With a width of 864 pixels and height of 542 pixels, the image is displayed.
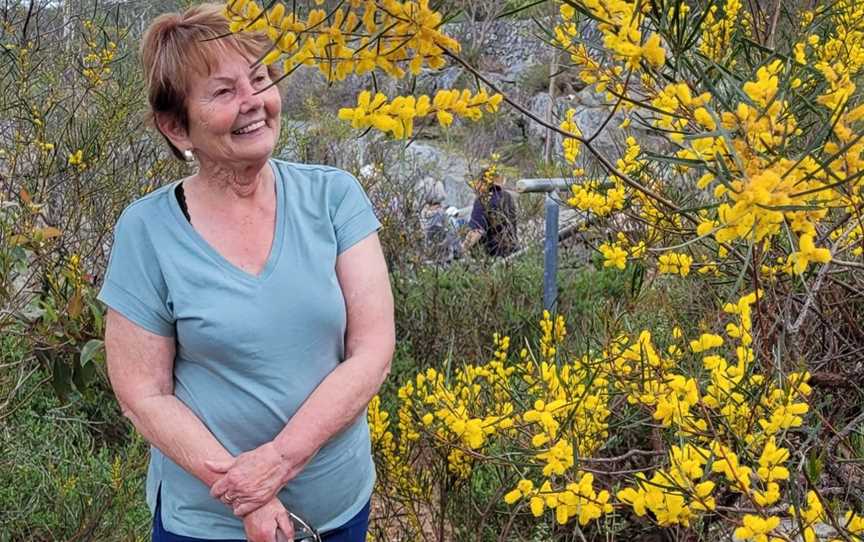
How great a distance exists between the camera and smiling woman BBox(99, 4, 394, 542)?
1.60 metres

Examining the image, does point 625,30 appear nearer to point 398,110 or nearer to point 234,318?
point 398,110

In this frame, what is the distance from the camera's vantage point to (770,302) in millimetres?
1998

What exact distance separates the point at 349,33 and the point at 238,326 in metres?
0.86

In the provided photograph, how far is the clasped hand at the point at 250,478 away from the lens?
1.56 metres

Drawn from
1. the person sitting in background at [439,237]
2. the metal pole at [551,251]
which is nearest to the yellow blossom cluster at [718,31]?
the metal pole at [551,251]

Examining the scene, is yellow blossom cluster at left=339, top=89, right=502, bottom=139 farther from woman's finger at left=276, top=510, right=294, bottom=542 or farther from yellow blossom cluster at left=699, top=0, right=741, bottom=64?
yellow blossom cluster at left=699, top=0, right=741, bottom=64

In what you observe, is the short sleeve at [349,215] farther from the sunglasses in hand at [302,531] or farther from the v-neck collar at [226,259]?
the sunglasses in hand at [302,531]

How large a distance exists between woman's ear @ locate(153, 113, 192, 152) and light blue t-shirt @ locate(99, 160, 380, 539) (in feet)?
0.30

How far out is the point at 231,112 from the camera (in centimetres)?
160

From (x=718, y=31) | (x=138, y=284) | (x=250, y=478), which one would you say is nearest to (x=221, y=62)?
(x=138, y=284)

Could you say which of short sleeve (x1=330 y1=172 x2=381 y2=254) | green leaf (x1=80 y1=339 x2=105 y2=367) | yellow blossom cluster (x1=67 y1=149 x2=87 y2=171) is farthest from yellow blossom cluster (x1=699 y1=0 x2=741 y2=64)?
yellow blossom cluster (x1=67 y1=149 x2=87 y2=171)

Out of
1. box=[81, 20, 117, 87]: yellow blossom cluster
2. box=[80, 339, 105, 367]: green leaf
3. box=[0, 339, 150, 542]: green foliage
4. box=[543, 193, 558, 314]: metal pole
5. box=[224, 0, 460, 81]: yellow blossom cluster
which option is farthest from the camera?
box=[543, 193, 558, 314]: metal pole

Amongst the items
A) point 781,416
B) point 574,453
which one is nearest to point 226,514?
point 574,453

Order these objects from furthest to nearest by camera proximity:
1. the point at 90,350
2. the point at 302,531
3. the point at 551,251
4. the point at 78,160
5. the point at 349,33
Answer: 1. the point at 551,251
2. the point at 78,160
3. the point at 90,350
4. the point at 302,531
5. the point at 349,33
